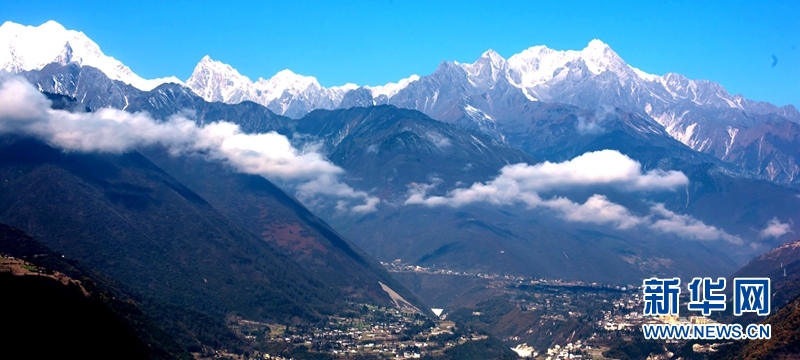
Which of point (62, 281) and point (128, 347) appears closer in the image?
point (128, 347)

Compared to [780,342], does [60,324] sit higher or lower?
lower

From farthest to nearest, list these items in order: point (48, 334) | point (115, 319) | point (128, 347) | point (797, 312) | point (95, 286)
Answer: point (95, 286) < point (797, 312) < point (115, 319) < point (128, 347) < point (48, 334)

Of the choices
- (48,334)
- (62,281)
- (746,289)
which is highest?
(746,289)

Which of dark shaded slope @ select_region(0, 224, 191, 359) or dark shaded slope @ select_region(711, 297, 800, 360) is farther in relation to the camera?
dark shaded slope @ select_region(711, 297, 800, 360)

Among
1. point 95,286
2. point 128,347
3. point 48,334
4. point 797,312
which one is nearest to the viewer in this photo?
point 48,334

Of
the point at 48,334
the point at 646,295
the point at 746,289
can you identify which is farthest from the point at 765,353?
the point at 48,334

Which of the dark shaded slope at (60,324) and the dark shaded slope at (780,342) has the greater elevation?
the dark shaded slope at (780,342)

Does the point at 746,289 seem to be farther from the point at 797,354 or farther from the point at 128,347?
the point at 128,347

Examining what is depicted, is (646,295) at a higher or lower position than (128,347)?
higher

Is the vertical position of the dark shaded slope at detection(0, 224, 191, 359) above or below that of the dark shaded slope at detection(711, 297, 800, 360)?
below

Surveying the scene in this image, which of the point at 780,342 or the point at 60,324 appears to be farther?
the point at 780,342

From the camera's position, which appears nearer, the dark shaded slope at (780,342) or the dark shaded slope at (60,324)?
the dark shaded slope at (60,324)
